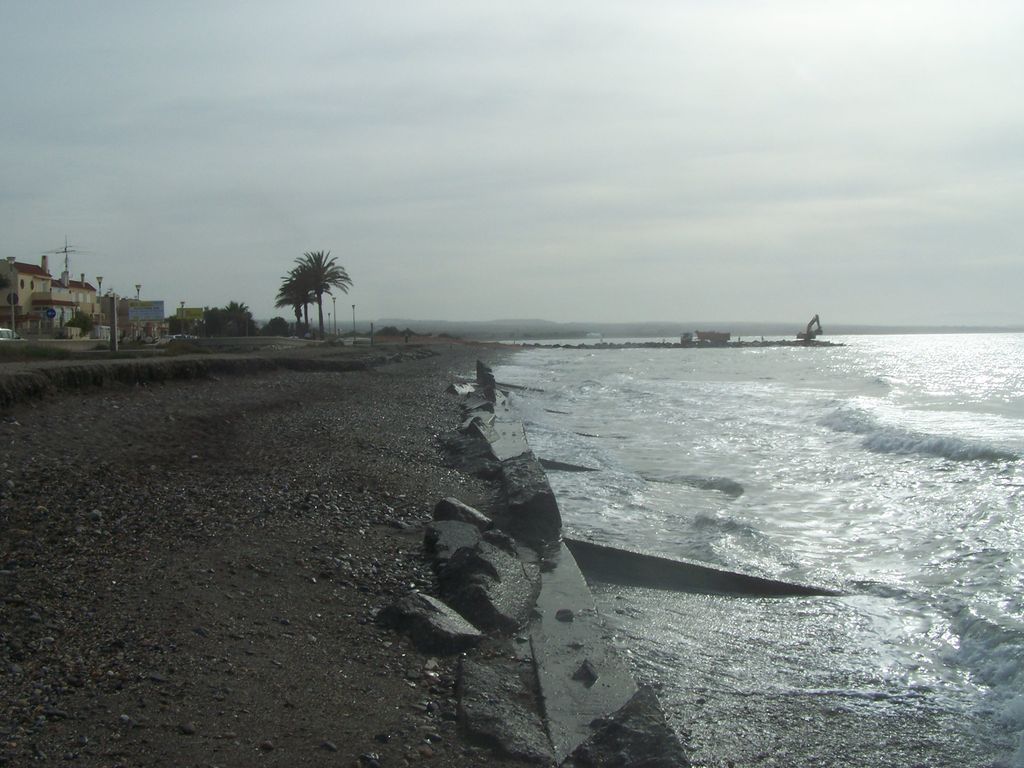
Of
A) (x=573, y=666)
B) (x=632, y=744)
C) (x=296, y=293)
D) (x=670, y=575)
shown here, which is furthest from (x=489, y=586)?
(x=296, y=293)

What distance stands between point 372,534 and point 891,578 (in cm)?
440

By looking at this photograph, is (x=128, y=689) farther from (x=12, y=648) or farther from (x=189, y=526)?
(x=189, y=526)

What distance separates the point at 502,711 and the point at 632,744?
2.08ft

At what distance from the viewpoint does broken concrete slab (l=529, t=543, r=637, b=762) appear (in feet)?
13.5

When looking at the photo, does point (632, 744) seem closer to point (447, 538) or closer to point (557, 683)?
point (557, 683)

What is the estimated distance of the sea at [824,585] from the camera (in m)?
4.56

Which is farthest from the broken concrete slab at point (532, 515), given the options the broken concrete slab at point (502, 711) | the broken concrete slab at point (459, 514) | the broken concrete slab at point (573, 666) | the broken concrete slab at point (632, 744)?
the broken concrete slab at point (632, 744)

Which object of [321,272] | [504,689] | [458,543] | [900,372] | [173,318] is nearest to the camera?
[504,689]

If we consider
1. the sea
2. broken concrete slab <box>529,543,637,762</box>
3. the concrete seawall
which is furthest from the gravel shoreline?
the sea

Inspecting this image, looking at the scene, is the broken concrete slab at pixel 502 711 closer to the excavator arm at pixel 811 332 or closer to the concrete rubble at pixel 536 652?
the concrete rubble at pixel 536 652

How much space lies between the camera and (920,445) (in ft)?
51.2

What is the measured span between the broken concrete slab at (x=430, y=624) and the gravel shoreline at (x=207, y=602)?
10 centimetres

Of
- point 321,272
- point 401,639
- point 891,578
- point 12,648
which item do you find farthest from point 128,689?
point 321,272

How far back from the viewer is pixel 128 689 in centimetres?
372
